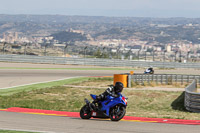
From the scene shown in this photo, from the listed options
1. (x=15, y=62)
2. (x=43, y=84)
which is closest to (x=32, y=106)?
(x=43, y=84)

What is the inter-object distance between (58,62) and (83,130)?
42.7m

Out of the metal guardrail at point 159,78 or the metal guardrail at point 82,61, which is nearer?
the metal guardrail at point 159,78

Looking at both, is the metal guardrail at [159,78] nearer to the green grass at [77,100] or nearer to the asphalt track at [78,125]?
the green grass at [77,100]

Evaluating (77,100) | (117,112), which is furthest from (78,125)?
(77,100)

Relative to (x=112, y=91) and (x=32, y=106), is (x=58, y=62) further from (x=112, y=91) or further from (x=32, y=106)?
(x=112, y=91)

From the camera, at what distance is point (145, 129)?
11836mm

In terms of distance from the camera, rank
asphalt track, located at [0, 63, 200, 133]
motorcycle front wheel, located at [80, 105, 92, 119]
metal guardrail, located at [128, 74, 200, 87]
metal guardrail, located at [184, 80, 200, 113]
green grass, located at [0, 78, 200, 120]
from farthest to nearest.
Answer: metal guardrail, located at [128, 74, 200, 87] → green grass, located at [0, 78, 200, 120] → metal guardrail, located at [184, 80, 200, 113] → motorcycle front wheel, located at [80, 105, 92, 119] → asphalt track, located at [0, 63, 200, 133]

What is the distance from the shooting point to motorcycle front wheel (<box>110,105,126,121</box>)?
1330 centimetres

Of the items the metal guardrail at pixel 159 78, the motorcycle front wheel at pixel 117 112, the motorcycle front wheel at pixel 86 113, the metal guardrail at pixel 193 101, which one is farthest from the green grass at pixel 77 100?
the motorcycle front wheel at pixel 117 112

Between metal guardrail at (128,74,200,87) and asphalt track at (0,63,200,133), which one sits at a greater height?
asphalt track at (0,63,200,133)

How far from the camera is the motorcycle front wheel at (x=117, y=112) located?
13305mm

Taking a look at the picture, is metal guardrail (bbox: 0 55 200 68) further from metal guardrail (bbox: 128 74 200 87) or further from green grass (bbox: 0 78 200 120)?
green grass (bbox: 0 78 200 120)

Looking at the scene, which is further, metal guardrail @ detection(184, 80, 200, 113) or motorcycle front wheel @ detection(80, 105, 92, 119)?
metal guardrail @ detection(184, 80, 200, 113)

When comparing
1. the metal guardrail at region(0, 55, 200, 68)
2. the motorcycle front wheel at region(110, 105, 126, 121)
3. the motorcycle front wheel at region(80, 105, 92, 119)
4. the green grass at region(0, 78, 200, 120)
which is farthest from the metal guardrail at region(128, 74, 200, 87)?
the metal guardrail at region(0, 55, 200, 68)
